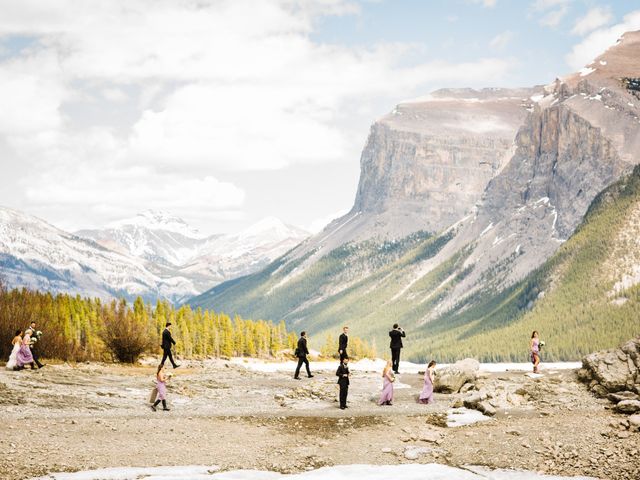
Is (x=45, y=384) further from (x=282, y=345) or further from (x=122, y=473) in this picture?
(x=282, y=345)

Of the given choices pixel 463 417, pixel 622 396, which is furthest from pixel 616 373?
pixel 463 417

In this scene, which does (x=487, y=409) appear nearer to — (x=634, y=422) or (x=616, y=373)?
(x=634, y=422)

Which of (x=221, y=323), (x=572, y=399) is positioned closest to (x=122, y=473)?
(x=572, y=399)

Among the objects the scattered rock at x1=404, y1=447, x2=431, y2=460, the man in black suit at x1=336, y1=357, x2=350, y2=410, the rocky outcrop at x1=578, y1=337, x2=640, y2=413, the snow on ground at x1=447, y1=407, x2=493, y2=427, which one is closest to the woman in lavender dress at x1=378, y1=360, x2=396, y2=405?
the man in black suit at x1=336, y1=357, x2=350, y2=410

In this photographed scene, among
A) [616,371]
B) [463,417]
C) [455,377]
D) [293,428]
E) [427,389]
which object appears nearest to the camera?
[293,428]

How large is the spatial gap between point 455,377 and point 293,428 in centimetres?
1688

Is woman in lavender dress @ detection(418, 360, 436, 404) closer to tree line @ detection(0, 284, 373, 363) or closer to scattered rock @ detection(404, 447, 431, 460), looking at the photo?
scattered rock @ detection(404, 447, 431, 460)

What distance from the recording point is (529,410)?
1405 inches

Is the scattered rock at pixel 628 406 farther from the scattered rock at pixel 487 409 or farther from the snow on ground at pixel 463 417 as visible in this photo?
the snow on ground at pixel 463 417

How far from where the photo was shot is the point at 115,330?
57.4 metres

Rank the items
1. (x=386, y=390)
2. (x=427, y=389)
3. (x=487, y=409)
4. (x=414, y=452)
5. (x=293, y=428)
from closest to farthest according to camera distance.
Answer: (x=414, y=452) < (x=293, y=428) < (x=487, y=409) < (x=386, y=390) < (x=427, y=389)

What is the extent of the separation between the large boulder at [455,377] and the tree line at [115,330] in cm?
2414

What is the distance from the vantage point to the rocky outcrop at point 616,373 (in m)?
36.7

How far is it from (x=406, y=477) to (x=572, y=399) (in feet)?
56.3
